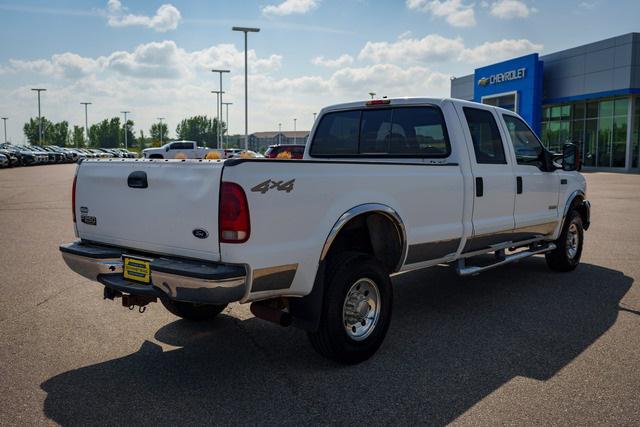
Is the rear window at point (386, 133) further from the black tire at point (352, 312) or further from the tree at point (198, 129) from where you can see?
the tree at point (198, 129)

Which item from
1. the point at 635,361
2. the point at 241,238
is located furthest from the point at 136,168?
the point at 635,361

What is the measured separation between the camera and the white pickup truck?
3.47 metres

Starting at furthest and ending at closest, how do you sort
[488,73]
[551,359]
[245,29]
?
[488,73] < [245,29] < [551,359]

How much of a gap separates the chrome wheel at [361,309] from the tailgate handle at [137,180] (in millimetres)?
1640

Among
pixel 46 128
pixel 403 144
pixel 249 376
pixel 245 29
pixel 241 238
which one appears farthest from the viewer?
pixel 46 128

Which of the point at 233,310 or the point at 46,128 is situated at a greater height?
the point at 46,128

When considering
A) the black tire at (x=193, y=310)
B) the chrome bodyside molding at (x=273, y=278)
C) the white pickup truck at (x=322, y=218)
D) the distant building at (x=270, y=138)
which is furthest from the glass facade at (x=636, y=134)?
the distant building at (x=270, y=138)

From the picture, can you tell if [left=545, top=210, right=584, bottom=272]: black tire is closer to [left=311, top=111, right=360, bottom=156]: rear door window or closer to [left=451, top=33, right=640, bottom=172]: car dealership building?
[left=311, top=111, right=360, bottom=156]: rear door window

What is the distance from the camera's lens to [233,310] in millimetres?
5664

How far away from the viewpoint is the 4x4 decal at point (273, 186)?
3460mm

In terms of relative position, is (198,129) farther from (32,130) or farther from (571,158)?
(571,158)

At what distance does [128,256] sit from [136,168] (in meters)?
0.61

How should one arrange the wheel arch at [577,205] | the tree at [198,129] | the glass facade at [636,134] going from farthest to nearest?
the tree at [198,129], the glass facade at [636,134], the wheel arch at [577,205]

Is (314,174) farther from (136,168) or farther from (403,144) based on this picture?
(403,144)
